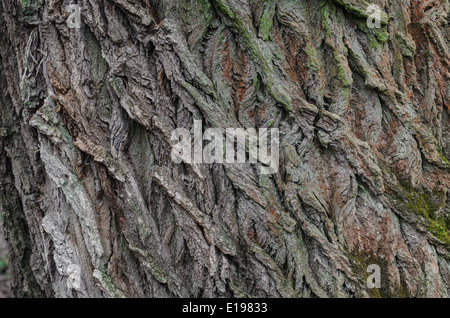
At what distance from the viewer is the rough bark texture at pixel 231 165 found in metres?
1.46

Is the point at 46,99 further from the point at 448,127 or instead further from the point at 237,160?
the point at 448,127

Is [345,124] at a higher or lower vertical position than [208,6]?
lower

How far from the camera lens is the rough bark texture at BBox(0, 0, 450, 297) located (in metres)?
1.46

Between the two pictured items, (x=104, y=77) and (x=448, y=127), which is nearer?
(x=104, y=77)

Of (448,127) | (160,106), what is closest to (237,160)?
(160,106)

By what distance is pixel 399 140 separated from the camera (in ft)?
5.17

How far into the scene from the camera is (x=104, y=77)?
1.54 metres

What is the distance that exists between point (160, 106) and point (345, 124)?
801 mm

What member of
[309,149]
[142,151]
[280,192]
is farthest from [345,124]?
[142,151]

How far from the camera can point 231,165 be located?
4.76 ft
